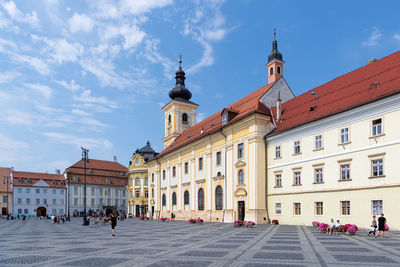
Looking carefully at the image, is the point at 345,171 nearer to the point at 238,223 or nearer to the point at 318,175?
the point at 318,175

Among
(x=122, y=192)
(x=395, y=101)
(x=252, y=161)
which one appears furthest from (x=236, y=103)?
(x=122, y=192)

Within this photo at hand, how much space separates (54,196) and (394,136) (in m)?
84.8

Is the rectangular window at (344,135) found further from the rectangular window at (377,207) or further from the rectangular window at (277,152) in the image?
the rectangular window at (277,152)

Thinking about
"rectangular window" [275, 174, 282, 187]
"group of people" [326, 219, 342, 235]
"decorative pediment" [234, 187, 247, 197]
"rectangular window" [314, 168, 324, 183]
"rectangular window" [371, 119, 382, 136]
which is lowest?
"group of people" [326, 219, 342, 235]

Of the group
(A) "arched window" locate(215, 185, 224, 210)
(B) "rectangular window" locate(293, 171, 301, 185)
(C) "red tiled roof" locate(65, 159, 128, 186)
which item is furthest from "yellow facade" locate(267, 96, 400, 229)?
(C) "red tiled roof" locate(65, 159, 128, 186)

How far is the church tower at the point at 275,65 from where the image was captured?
43531 millimetres

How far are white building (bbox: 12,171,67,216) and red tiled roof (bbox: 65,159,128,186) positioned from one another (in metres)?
5.91

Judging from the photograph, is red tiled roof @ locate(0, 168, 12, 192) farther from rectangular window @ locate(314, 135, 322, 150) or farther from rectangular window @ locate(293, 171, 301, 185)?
rectangular window @ locate(314, 135, 322, 150)

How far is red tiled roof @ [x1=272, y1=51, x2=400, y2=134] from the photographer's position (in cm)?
2528

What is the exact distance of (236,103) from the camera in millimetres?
47688

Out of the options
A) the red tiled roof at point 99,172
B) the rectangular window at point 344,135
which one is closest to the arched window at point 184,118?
the red tiled roof at point 99,172

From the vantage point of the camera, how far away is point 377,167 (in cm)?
2433

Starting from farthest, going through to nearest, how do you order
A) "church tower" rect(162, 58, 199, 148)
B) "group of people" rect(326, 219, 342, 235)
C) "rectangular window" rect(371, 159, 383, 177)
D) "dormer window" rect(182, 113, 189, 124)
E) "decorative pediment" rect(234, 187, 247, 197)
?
"dormer window" rect(182, 113, 189, 124) → "church tower" rect(162, 58, 199, 148) → "decorative pediment" rect(234, 187, 247, 197) → "rectangular window" rect(371, 159, 383, 177) → "group of people" rect(326, 219, 342, 235)

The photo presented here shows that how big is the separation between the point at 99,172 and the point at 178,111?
3720cm
